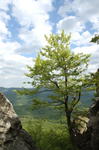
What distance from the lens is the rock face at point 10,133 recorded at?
15711 millimetres

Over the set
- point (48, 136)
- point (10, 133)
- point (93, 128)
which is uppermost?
point (10, 133)

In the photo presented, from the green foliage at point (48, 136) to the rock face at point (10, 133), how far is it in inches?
202

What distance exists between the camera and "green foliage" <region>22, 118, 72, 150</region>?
2325 cm

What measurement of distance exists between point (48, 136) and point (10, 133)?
9211 millimetres

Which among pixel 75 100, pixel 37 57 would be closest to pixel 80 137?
pixel 75 100

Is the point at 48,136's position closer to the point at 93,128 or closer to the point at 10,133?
the point at 93,128

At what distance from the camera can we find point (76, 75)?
2783cm

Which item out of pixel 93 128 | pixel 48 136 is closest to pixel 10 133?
pixel 48 136

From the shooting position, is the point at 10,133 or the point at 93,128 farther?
the point at 93,128

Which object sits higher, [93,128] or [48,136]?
[93,128]

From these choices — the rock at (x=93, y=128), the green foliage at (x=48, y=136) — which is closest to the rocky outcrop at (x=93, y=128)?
the rock at (x=93, y=128)

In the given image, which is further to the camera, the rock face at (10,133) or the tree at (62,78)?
the tree at (62,78)

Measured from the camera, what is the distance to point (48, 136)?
80.8 ft

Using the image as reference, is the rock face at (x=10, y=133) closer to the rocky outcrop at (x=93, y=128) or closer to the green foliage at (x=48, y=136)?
the green foliage at (x=48, y=136)
